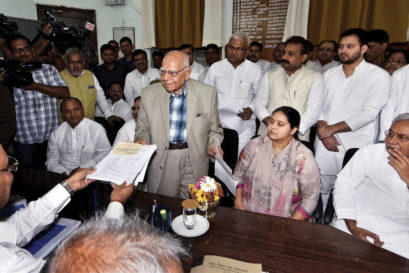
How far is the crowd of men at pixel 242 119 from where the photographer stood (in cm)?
170

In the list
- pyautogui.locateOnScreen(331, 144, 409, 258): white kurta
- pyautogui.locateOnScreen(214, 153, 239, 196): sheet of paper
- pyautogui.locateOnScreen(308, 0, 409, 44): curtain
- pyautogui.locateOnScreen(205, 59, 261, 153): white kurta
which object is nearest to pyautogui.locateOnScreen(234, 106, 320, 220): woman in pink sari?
pyautogui.locateOnScreen(214, 153, 239, 196): sheet of paper

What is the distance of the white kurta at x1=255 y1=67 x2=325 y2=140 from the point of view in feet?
8.52

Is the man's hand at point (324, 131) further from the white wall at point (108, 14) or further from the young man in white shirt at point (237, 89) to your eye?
the white wall at point (108, 14)

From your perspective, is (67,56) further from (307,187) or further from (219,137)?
(307,187)

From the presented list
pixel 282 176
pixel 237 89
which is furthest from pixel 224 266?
pixel 237 89

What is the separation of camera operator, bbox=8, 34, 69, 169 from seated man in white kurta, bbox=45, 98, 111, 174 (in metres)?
0.21

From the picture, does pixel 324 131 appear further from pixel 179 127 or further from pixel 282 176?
pixel 179 127

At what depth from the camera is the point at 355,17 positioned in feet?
13.4

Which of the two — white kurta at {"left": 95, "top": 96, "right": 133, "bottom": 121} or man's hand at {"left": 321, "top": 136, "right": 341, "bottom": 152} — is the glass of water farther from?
white kurta at {"left": 95, "top": 96, "right": 133, "bottom": 121}

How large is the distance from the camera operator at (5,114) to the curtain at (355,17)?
4288 mm

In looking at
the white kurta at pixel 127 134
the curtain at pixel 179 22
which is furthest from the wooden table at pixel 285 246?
the curtain at pixel 179 22

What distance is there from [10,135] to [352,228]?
2.87m

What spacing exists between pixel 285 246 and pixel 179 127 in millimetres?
1239

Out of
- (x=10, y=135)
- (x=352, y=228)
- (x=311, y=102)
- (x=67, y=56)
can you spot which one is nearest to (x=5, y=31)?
(x=67, y=56)
